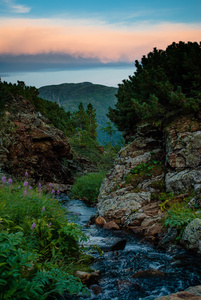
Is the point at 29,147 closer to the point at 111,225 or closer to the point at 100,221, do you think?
the point at 100,221

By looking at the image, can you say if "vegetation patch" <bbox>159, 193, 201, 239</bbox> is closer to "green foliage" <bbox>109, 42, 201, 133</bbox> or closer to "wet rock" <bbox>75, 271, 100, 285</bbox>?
"wet rock" <bbox>75, 271, 100, 285</bbox>

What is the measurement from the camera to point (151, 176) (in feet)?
35.0

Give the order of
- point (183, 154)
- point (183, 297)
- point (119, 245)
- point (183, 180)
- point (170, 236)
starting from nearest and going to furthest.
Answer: point (183, 297), point (119, 245), point (170, 236), point (183, 180), point (183, 154)

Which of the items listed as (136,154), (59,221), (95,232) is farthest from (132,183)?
(59,221)

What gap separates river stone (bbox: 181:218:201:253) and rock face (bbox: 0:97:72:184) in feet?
51.8

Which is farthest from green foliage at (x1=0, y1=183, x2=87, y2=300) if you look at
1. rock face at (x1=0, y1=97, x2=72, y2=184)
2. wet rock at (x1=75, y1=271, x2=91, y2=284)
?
rock face at (x1=0, y1=97, x2=72, y2=184)

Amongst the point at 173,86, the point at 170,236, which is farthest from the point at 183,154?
the point at 170,236

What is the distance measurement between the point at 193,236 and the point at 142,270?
183cm

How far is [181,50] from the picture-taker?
13.1 m

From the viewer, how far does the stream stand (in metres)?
4.26

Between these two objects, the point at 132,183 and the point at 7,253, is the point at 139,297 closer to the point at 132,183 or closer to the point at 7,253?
the point at 7,253

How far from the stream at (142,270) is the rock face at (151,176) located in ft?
4.67

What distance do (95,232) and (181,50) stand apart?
11217 millimetres

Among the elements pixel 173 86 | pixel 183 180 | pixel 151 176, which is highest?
pixel 173 86
